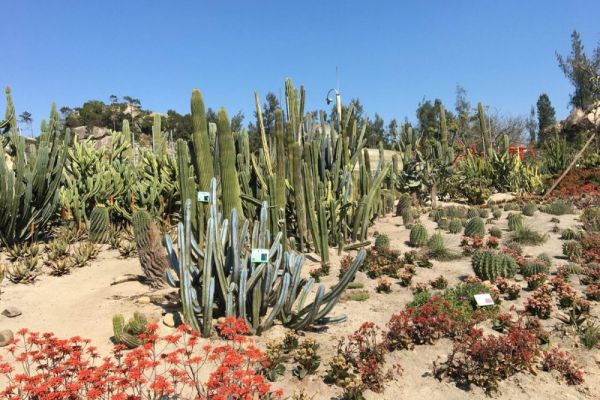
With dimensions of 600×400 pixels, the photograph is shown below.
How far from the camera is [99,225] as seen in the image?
28.3ft

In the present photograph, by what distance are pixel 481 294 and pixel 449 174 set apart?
8650 millimetres

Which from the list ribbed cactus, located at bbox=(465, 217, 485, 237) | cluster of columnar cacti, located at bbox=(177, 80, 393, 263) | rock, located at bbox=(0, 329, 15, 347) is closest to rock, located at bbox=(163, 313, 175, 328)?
cluster of columnar cacti, located at bbox=(177, 80, 393, 263)

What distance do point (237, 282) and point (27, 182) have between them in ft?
17.6

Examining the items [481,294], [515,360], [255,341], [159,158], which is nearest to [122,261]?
[159,158]

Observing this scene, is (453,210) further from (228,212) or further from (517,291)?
(228,212)

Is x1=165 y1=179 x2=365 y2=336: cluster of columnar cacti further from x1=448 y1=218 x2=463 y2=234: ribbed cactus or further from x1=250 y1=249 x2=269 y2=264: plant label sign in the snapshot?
x1=448 y1=218 x2=463 y2=234: ribbed cactus

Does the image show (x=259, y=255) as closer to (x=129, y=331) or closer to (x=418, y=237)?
(x=129, y=331)

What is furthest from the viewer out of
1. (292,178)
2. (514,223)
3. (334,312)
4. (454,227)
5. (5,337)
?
(454,227)

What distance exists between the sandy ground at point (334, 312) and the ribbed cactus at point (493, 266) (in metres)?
0.36

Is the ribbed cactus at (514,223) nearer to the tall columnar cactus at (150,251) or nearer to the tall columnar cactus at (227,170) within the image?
the tall columnar cactus at (227,170)

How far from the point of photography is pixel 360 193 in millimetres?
9695

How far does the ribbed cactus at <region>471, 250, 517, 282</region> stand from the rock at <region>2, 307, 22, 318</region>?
6151mm

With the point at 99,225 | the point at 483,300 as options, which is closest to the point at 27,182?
the point at 99,225

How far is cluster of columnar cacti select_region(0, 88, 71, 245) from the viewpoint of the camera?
297 inches
